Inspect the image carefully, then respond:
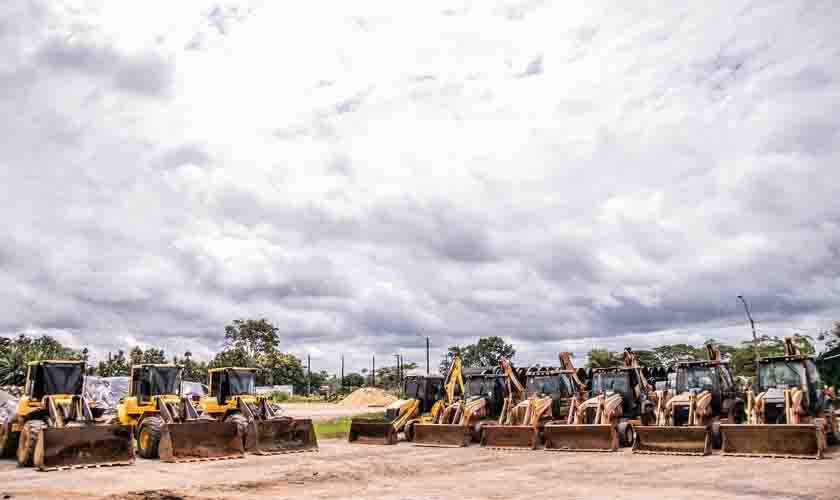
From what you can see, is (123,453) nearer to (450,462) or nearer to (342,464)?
(342,464)

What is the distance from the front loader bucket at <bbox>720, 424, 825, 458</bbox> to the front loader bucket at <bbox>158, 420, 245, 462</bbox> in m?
12.1

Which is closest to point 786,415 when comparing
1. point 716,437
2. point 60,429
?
point 716,437

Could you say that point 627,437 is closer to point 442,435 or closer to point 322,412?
point 442,435

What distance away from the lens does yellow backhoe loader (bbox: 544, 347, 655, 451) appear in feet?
56.5

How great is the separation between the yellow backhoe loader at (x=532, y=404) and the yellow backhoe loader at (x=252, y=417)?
5393mm

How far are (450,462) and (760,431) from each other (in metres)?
7.02

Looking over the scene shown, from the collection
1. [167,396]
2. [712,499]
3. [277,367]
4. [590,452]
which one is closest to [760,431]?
[590,452]

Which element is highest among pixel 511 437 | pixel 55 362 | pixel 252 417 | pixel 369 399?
pixel 55 362

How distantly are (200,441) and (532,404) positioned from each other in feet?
30.3

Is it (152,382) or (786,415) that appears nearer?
(786,415)

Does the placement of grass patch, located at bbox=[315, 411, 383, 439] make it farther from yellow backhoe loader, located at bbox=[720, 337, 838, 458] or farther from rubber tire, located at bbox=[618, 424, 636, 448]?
yellow backhoe loader, located at bbox=[720, 337, 838, 458]

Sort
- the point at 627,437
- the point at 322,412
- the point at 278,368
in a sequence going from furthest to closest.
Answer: the point at 278,368, the point at 322,412, the point at 627,437

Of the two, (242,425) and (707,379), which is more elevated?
(707,379)

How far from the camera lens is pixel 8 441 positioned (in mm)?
17406
